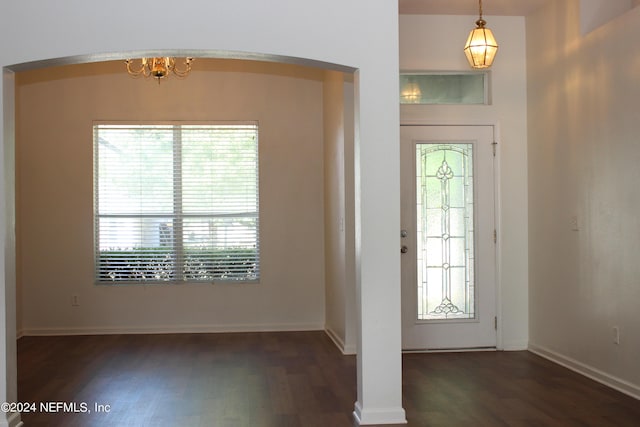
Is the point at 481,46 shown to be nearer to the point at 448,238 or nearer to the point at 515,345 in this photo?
the point at 448,238

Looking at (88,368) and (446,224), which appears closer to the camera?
(88,368)

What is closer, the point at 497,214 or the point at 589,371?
the point at 589,371

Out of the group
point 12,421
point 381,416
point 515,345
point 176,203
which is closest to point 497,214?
point 515,345

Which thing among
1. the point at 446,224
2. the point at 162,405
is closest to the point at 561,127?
the point at 446,224

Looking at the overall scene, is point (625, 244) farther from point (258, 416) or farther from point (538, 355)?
point (258, 416)

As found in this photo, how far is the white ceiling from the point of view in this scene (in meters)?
6.40

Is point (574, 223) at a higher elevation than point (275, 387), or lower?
higher

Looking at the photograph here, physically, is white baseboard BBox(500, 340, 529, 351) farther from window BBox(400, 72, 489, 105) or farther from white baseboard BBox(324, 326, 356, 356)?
window BBox(400, 72, 489, 105)

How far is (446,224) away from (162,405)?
3180 millimetres

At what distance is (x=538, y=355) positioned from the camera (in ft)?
21.6

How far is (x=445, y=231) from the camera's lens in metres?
6.82

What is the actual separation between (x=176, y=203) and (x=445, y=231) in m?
3.19

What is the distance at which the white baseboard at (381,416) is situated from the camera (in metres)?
4.47

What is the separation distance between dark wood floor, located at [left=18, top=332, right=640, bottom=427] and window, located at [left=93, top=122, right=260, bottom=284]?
1077mm
